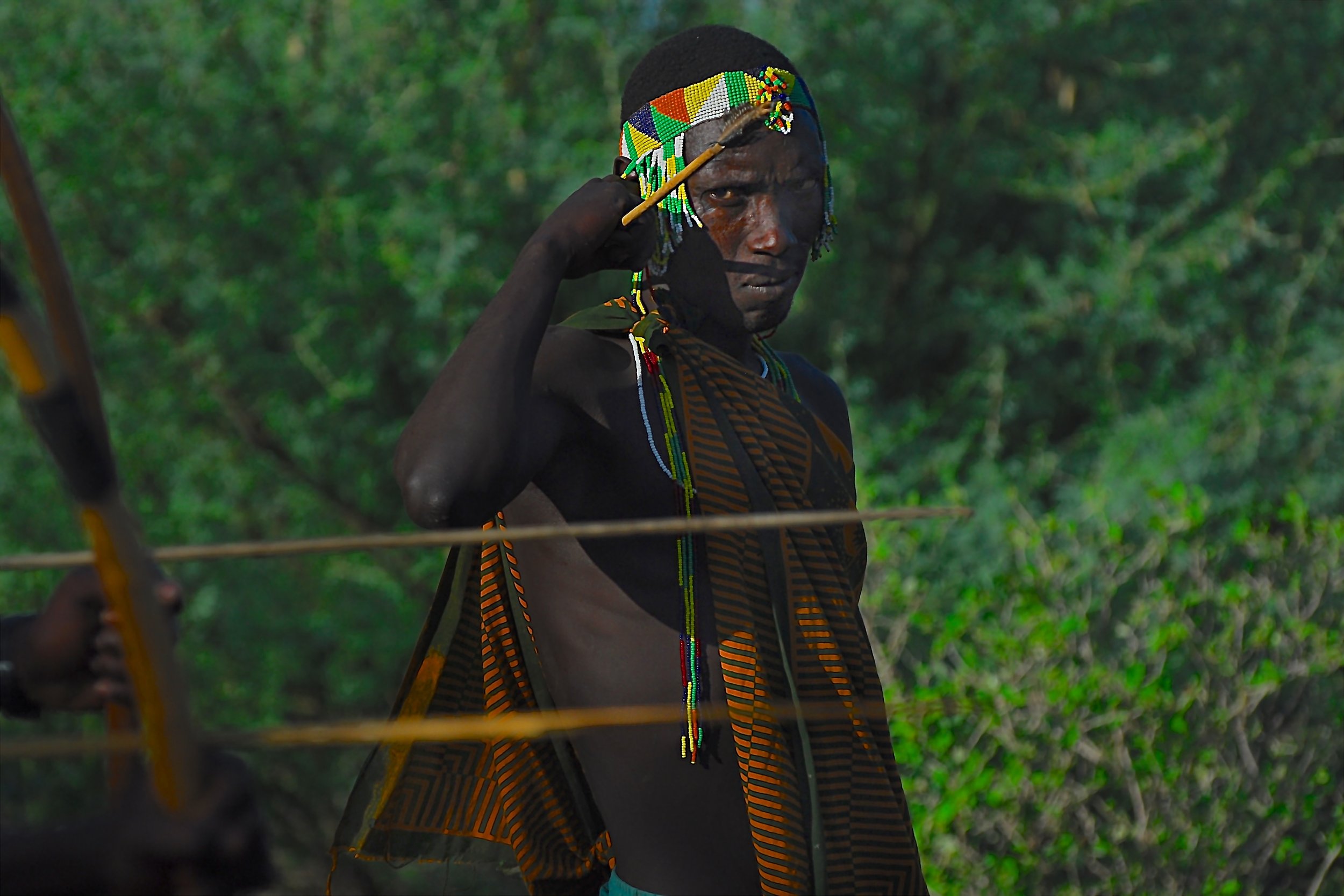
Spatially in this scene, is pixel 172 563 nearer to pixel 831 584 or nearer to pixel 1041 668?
pixel 1041 668

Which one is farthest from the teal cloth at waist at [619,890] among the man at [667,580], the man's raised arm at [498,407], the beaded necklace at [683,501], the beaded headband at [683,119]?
the beaded headband at [683,119]

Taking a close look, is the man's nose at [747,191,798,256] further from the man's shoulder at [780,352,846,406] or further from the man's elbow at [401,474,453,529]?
the man's elbow at [401,474,453,529]

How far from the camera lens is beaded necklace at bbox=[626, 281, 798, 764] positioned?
2.03 meters

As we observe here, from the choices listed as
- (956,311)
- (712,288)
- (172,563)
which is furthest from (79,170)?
(712,288)

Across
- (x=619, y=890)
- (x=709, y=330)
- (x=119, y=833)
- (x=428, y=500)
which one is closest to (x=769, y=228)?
(x=709, y=330)

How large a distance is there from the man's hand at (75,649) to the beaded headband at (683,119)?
1001 mm

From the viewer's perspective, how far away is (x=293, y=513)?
6730 millimetres

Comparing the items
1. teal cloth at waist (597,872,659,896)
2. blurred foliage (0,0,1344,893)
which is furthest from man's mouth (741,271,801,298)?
blurred foliage (0,0,1344,893)

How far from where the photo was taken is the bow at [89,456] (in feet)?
3.88

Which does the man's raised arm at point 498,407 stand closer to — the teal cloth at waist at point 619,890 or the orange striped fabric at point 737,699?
the orange striped fabric at point 737,699

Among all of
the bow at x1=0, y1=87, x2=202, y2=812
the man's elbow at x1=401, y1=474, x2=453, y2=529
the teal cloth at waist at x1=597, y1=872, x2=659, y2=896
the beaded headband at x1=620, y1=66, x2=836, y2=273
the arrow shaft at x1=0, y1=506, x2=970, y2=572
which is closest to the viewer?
the bow at x1=0, y1=87, x2=202, y2=812

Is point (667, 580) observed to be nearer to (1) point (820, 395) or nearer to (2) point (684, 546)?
(2) point (684, 546)

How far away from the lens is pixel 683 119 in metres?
2.23

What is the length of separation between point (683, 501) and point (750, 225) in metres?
0.44
